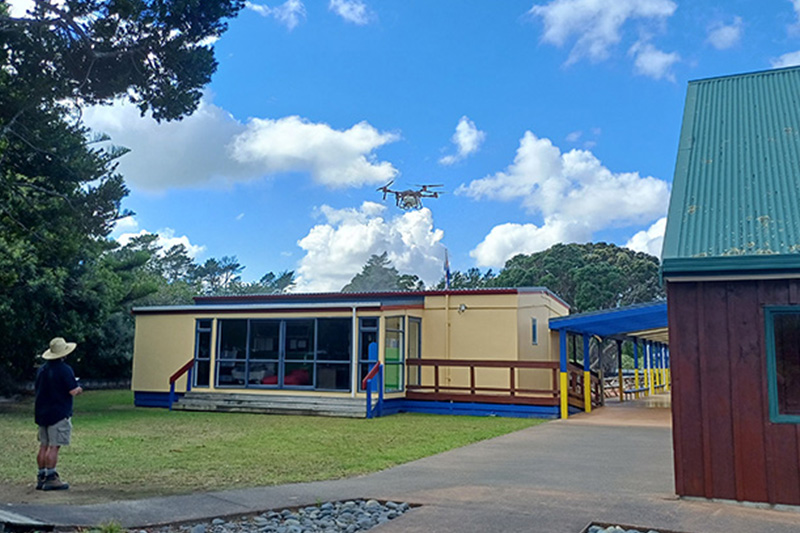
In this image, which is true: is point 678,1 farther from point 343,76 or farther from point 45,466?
point 45,466

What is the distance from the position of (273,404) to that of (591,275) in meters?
28.8

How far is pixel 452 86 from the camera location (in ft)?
88.3

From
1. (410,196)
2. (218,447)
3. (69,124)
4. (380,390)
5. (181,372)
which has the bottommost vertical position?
(218,447)

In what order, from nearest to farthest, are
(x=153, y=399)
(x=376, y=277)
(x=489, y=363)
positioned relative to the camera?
1. (x=489, y=363)
2. (x=153, y=399)
3. (x=376, y=277)

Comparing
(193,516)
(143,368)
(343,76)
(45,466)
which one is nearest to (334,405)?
(143,368)

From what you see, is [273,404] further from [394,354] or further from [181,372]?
[394,354]

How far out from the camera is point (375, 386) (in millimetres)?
14969

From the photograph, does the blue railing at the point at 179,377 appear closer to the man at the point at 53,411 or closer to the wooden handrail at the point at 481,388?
the wooden handrail at the point at 481,388

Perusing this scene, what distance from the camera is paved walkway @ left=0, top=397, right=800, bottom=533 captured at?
5176 mm

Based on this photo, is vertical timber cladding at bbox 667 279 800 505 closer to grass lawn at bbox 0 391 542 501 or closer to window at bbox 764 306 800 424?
window at bbox 764 306 800 424

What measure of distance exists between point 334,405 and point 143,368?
618 centimetres

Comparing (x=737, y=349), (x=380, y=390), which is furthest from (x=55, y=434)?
(x=380, y=390)

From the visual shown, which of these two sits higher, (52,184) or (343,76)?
(343,76)

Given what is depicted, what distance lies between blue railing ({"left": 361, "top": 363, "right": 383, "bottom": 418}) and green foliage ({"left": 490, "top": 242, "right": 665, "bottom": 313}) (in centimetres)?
2658
